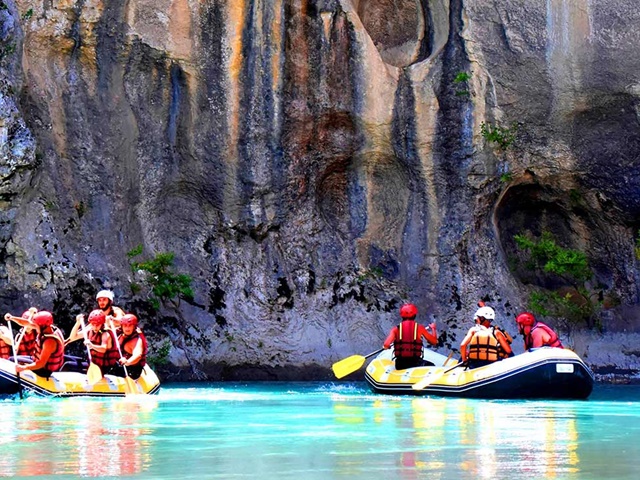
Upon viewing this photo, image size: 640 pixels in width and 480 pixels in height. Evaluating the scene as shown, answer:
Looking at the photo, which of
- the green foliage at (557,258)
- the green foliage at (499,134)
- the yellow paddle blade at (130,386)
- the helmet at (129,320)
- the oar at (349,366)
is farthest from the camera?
the green foliage at (499,134)

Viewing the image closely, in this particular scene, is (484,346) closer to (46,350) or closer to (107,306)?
(107,306)

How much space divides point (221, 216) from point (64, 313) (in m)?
4.53

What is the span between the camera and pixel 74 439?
29.1ft

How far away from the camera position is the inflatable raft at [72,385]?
15070mm

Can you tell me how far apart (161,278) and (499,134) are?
8.20m

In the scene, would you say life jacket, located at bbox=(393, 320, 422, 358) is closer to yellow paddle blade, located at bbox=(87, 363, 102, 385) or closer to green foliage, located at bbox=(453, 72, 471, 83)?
yellow paddle blade, located at bbox=(87, 363, 102, 385)

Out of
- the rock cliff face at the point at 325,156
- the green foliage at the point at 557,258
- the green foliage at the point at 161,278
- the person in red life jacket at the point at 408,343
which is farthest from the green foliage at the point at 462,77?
the person in red life jacket at the point at 408,343

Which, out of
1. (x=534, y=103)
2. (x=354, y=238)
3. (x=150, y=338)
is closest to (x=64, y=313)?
(x=150, y=338)

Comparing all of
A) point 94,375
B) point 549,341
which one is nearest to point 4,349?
point 94,375

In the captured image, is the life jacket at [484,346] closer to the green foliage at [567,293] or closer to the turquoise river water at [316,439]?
the turquoise river water at [316,439]

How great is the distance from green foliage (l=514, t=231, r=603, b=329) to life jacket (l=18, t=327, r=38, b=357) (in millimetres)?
12016

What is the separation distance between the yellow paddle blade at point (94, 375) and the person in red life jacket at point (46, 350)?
0.54 m

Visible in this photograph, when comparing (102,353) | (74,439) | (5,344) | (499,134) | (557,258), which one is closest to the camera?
(74,439)

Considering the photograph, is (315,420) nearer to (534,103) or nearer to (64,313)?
(64,313)
